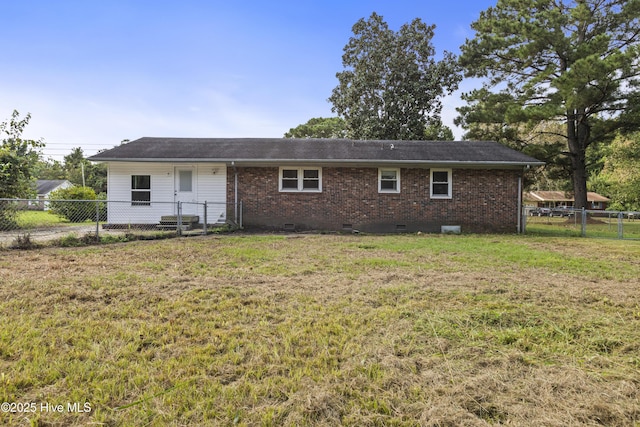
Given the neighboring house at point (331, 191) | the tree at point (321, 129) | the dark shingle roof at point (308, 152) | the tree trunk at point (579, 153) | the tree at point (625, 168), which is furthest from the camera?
the tree at point (321, 129)

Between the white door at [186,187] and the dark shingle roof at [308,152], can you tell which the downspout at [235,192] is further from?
the white door at [186,187]

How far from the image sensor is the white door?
13.2 metres

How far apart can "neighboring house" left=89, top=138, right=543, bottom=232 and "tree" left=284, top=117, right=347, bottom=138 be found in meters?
16.0

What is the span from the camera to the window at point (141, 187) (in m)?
13.2

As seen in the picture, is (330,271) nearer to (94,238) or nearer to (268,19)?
(94,238)

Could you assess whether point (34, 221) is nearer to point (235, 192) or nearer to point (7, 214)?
point (7, 214)

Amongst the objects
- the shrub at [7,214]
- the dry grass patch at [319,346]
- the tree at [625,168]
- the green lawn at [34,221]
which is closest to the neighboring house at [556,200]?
the tree at [625,168]

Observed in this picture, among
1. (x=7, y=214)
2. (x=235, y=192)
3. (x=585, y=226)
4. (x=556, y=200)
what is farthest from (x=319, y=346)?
(x=556, y=200)

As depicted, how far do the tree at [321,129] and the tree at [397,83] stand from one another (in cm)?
315

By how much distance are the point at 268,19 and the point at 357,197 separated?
274 inches

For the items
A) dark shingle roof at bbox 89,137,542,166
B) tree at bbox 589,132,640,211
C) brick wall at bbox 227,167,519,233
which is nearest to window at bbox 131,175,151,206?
dark shingle roof at bbox 89,137,542,166

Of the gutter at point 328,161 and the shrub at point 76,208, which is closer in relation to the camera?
the gutter at point 328,161

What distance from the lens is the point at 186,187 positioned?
43.9 feet

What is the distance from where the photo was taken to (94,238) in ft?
28.6
